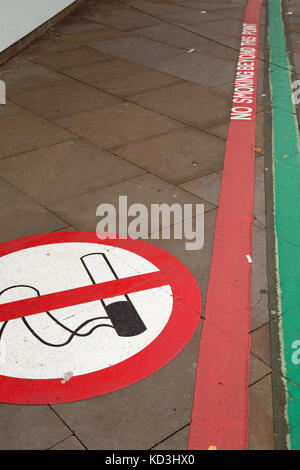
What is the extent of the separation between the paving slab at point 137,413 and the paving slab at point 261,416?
0.37m

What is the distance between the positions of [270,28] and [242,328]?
10.7 metres

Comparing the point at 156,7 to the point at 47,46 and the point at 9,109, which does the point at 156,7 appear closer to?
the point at 47,46

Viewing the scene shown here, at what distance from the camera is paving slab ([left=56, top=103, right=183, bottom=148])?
7.25 metres

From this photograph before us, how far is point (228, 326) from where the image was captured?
4066 millimetres

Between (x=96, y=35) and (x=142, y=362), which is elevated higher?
(x=142, y=362)

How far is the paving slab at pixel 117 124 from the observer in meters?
7.25

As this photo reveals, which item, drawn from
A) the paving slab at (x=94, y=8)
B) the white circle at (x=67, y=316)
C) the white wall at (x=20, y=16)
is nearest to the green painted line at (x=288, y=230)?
the white circle at (x=67, y=316)

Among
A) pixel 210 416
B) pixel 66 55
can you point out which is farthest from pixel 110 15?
pixel 210 416

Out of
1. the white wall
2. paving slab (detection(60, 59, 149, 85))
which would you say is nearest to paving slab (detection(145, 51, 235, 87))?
paving slab (detection(60, 59, 149, 85))

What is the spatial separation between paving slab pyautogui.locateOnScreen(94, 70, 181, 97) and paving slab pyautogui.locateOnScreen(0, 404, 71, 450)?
6.13 meters

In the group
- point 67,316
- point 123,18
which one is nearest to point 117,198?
point 67,316

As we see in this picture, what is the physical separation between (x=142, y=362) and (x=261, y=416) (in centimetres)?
82

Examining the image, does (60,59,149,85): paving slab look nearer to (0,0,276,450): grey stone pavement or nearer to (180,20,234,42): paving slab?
(0,0,276,450): grey stone pavement

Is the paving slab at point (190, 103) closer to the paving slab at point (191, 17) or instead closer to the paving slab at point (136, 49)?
the paving slab at point (136, 49)
